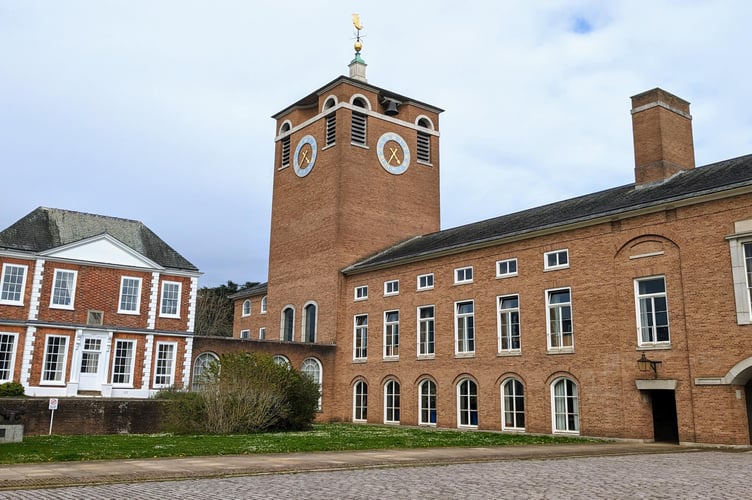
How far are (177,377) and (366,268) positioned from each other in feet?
34.4

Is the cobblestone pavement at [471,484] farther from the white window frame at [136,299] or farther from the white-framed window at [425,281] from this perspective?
the white window frame at [136,299]

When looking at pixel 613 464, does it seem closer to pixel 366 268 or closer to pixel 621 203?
pixel 621 203

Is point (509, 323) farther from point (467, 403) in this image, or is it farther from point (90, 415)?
point (90, 415)

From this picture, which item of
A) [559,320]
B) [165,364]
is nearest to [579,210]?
[559,320]

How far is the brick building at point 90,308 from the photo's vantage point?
28438mm

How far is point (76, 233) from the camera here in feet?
101

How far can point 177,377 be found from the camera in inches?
1235

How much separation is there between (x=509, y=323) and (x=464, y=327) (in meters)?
2.45

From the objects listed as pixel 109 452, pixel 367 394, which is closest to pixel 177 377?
pixel 367 394

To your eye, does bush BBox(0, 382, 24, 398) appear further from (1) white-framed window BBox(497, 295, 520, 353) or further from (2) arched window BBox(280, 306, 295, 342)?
(1) white-framed window BBox(497, 295, 520, 353)

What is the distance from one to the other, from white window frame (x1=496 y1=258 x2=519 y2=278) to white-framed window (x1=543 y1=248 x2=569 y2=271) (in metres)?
1.40

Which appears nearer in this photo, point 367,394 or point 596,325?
point 596,325

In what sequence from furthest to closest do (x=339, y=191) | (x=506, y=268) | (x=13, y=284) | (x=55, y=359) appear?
1. (x=339, y=191)
2. (x=55, y=359)
3. (x=13, y=284)
4. (x=506, y=268)

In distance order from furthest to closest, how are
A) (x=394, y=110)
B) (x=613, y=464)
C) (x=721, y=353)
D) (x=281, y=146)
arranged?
(x=281, y=146) < (x=394, y=110) < (x=721, y=353) < (x=613, y=464)
